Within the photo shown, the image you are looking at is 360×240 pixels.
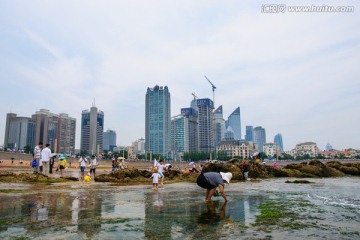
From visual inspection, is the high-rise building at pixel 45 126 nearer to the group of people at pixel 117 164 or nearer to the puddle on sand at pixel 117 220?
the group of people at pixel 117 164

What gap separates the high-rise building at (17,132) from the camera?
167750 mm

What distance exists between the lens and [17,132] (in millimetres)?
168500

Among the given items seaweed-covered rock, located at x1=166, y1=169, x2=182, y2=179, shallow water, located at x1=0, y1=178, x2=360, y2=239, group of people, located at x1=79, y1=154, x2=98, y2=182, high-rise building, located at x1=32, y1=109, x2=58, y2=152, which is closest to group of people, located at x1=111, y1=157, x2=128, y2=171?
group of people, located at x1=79, y1=154, x2=98, y2=182

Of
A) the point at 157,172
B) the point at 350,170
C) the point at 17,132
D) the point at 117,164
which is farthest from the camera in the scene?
the point at 17,132

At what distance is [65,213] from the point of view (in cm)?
755

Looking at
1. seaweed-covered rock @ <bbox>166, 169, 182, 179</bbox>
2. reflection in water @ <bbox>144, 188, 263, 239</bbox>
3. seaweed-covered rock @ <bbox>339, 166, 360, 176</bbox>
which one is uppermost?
seaweed-covered rock @ <bbox>166, 169, 182, 179</bbox>

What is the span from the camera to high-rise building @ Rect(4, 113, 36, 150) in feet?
550

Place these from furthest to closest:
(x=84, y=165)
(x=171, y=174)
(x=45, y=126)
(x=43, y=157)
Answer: (x=45, y=126), (x=171, y=174), (x=84, y=165), (x=43, y=157)

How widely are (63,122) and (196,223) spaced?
21057 centimetres

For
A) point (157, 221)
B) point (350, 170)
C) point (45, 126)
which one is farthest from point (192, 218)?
point (45, 126)

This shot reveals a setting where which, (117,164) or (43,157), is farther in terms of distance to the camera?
(117,164)

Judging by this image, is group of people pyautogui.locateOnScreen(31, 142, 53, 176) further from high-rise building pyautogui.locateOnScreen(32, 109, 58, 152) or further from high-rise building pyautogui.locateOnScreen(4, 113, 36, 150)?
high-rise building pyautogui.locateOnScreen(4, 113, 36, 150)

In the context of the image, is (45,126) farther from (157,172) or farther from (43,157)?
(157,172)

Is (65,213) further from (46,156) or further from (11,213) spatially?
(46,156)
